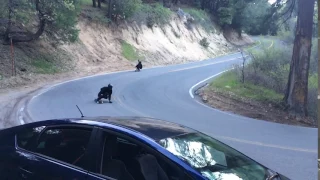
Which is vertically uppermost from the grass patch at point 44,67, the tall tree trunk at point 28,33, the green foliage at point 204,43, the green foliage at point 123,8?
the green foliage at point 123,8

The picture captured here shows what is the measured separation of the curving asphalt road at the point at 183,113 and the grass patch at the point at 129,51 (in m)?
10.3

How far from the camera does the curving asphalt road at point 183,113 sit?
10211mm

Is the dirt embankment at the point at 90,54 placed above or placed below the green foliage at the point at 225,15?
below

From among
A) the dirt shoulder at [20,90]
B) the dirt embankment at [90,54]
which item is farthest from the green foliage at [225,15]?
the dirt shoulder at [20,90]

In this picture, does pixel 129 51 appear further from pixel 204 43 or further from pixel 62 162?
pixel 62 162

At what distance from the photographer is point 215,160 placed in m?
4.14

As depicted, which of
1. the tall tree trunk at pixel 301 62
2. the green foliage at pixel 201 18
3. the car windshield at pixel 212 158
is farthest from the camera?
the green foliage at pixel 201 18

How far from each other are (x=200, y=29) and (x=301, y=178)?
2124 inches

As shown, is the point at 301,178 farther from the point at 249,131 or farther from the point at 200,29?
the point at 200,29

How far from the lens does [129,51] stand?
41.2 meters

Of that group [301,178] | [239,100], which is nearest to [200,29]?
[239,100]

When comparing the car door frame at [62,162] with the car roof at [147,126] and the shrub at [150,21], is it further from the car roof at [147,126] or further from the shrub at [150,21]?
the shrub at [150,21]

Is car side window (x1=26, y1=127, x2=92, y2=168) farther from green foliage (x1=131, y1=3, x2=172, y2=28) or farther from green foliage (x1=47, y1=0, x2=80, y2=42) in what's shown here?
green foliage (x1=131, y1=3, x2=172, y2=28)

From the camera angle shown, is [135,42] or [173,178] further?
[135,42]
